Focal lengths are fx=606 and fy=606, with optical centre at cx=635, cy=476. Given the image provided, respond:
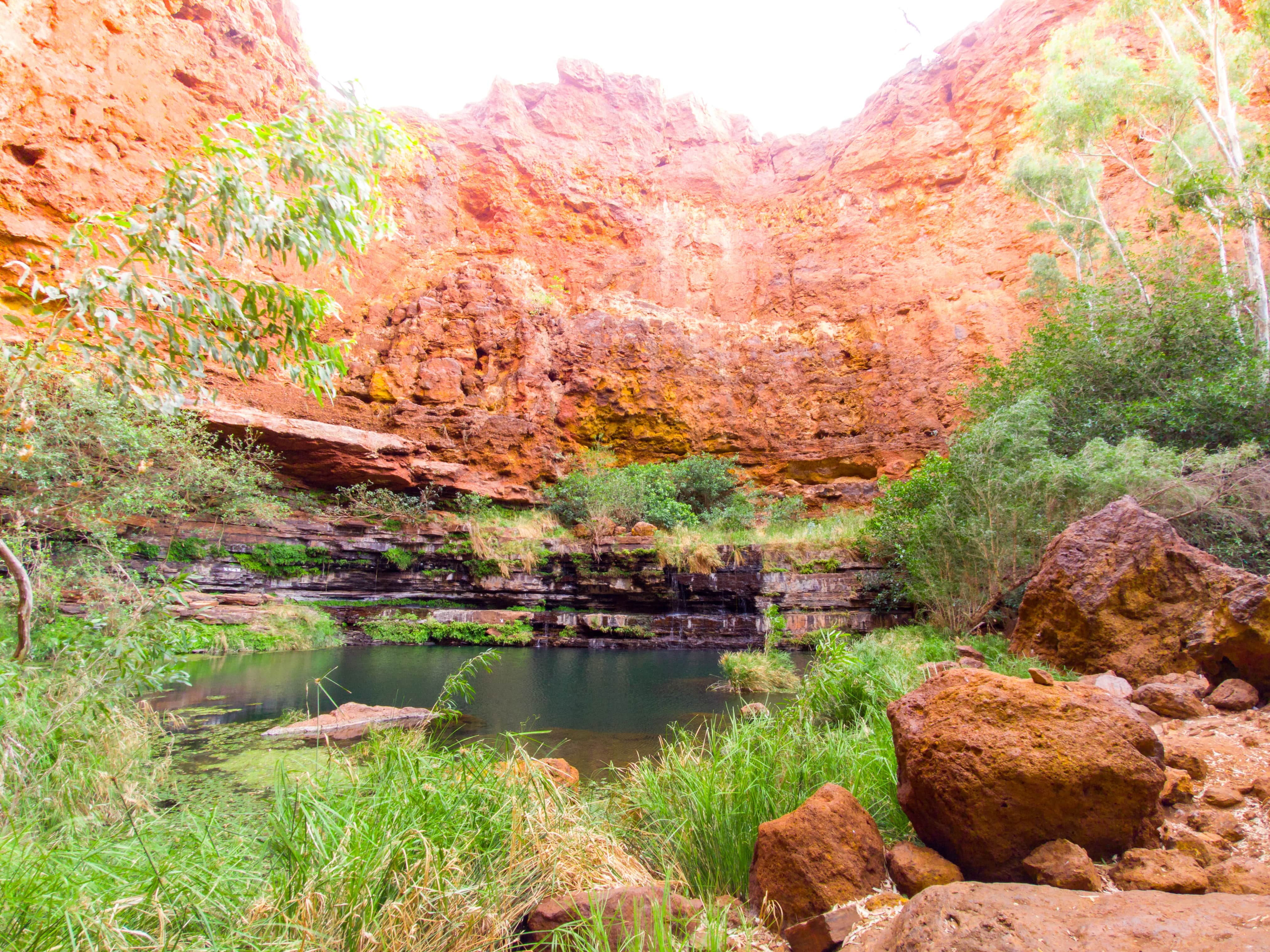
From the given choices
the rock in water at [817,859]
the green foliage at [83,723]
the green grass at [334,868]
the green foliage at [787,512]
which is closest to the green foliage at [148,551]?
the green foliage at [83,723]

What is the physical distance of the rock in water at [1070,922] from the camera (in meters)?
1.26

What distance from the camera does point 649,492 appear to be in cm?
1761

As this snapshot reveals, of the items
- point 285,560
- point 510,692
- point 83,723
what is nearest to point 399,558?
point 285,560

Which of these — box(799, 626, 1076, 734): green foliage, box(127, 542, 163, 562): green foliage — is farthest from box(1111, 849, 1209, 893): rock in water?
box(127, 542, 163, 562): green foliage

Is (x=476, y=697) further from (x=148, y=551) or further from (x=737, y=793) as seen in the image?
(x=148, y=551)

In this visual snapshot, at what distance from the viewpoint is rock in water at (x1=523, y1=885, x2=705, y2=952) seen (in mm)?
1825

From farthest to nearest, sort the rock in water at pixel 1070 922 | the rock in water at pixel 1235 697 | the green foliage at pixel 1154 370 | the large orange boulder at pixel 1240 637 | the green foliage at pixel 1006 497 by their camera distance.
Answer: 1. the green foliage at pixel 1154 370
2. the green foliage at pixel 1006 497
3. the large orange boulder at pixel 1240 637
4. the rock in water at pixel 1235 697
5. the rock in water at pixel 1070 922

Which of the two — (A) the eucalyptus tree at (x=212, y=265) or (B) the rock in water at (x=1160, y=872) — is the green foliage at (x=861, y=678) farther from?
(A) the eucalyptus tree at (x=212, y=265)

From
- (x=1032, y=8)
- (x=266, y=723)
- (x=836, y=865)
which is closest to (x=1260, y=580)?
(x=836, y=865)

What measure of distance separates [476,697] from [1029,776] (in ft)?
20.0

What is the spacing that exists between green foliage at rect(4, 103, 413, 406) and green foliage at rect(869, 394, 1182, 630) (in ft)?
26.5

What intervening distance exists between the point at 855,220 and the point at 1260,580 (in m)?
22.6

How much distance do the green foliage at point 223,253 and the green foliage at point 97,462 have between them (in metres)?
4.06

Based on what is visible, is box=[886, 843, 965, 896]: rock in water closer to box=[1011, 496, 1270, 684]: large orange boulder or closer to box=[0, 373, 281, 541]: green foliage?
box=[1011, 496, 1270, 684]: large orange boulder
